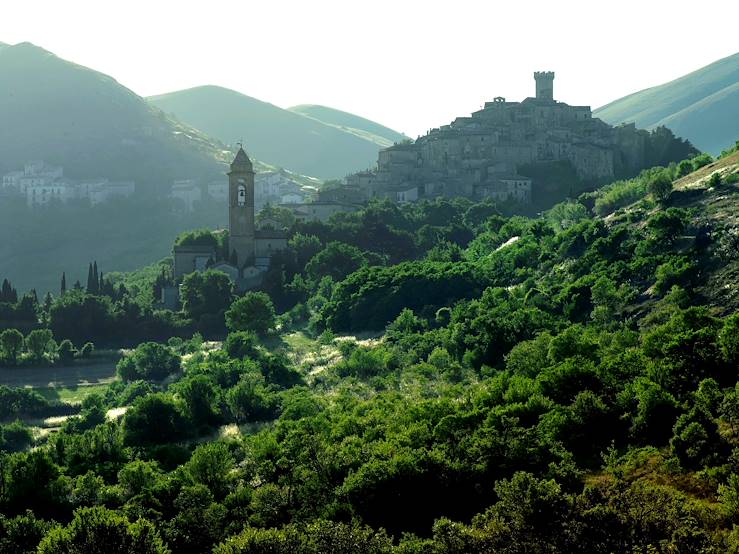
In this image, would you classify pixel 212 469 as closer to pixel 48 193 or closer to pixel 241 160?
pixel 241 160

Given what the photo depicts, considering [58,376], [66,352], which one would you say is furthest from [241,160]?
[58,376]

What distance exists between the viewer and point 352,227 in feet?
354

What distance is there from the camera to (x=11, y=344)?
81.6 metres

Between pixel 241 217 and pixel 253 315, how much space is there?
2206 centimetres

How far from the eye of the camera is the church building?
10225cm

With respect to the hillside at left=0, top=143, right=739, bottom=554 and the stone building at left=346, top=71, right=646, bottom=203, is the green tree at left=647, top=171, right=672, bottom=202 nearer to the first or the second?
the hillside at left=0, top=143, right=739, bottom=554

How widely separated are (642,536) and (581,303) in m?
32.9

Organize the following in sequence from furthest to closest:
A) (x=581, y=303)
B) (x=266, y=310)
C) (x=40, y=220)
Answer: (x=40, y=220)
(x=266, y=310)
(x=581, y=303)

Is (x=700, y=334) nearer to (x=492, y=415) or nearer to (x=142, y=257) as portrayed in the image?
(x=492, y=415)

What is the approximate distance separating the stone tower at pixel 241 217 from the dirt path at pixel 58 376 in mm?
22880

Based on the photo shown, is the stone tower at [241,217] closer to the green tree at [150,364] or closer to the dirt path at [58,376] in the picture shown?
the dirt path at [58,376]

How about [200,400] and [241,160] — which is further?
[241,160]

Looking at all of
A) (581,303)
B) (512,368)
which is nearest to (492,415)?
(512,368)

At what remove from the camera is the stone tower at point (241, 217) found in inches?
4033
